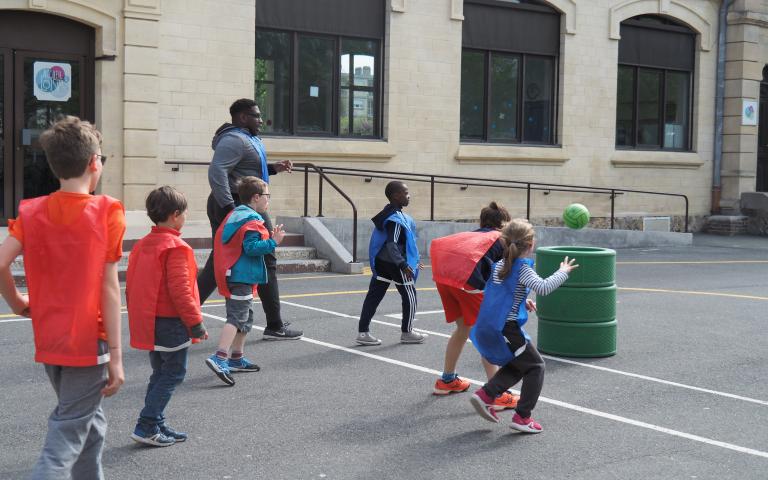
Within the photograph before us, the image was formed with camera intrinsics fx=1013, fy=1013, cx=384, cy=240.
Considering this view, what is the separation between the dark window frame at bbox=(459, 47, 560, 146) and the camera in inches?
817

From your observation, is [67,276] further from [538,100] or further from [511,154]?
[538,100]

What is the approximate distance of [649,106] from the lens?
23.7 metres

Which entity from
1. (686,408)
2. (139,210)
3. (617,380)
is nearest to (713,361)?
(617,380)

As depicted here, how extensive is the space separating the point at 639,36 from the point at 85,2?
12902 mm

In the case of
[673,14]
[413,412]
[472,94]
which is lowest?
[413,412]

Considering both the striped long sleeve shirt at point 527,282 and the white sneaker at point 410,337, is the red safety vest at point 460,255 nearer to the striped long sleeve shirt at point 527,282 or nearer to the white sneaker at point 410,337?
the striped long sleeve shirt at point 527,282

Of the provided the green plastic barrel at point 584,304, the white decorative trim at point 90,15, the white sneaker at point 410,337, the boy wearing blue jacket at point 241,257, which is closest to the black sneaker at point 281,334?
the white sneaker at point 410,337

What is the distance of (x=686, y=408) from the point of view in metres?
6.82

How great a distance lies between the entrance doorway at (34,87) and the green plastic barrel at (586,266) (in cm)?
946

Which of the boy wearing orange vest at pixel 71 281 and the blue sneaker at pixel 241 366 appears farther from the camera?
the blue sneaker at pixel 241 366

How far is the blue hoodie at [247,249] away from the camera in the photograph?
24.1ft

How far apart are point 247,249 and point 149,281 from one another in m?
1.85

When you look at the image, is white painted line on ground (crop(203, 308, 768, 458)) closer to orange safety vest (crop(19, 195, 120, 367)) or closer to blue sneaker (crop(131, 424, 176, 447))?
blue sneaker (crop(131, 424, 176, 447))

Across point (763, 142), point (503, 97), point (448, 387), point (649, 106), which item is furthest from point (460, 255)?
point (763, 142)
